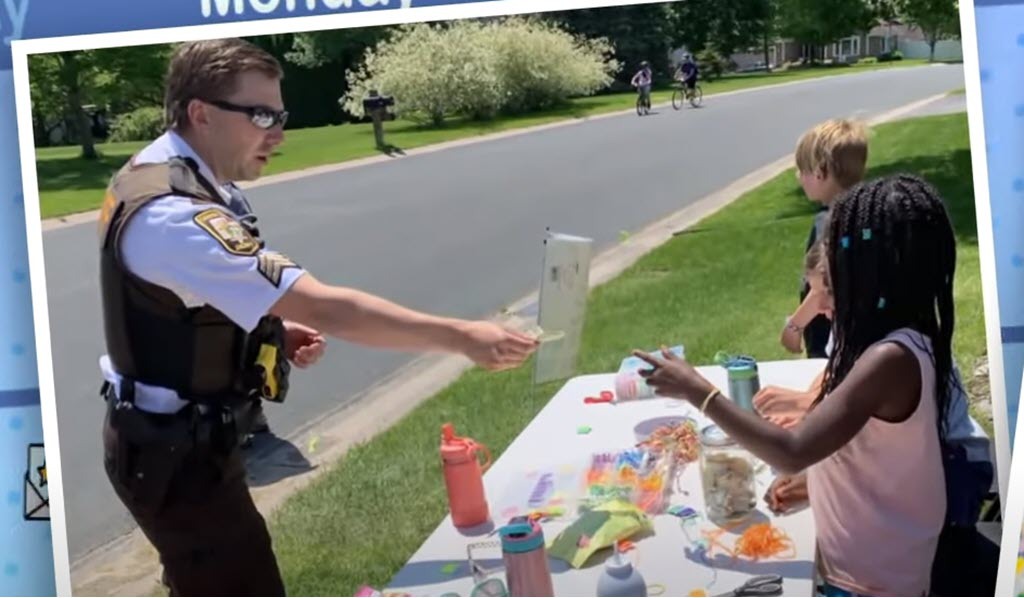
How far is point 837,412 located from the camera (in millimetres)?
1601

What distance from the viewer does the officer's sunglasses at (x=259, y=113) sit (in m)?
1.79

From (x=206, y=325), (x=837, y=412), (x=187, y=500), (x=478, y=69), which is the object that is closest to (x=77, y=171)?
(x=206, y=325)

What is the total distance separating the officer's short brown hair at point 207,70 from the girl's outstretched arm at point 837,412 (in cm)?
98

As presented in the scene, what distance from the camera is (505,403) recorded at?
2.00 metres

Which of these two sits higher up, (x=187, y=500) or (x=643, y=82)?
(x=643, y=82)

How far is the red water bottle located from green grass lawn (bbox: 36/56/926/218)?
2.03 feet

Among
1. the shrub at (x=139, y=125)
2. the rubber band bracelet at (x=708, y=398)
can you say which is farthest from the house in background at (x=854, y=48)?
the shrub at (x=139, y=125)

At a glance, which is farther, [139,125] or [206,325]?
[139,125]

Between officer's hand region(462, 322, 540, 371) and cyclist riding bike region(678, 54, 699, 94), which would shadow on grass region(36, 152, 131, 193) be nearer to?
officer's hand region(462, 322, 540, 371)

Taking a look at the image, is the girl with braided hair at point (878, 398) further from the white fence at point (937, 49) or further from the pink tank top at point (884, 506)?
Result: the white fence at point (937, 49)

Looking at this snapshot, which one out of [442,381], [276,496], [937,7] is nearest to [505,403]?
[442,381]

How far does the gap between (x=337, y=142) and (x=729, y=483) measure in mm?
1015

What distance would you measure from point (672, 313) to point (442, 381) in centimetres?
48

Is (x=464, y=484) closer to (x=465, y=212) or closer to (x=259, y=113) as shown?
(x=465, y=212)
